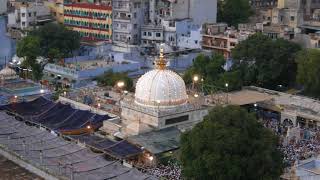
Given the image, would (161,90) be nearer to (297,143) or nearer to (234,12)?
(297,143)

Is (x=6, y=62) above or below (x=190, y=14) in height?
below

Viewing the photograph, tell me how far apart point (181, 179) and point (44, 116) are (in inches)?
497

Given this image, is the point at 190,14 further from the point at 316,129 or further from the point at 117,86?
the point at 316,129

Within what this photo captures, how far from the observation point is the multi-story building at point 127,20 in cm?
6162

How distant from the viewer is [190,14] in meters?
63.8

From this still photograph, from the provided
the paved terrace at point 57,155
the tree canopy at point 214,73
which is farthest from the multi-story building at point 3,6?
the paved terrace at point 57,155

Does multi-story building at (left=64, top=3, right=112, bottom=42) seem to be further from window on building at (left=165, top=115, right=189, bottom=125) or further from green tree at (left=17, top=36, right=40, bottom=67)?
window on building at (left=165, top=115, right=189, bottom=125)

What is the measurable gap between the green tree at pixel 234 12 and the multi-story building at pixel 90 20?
14771mm

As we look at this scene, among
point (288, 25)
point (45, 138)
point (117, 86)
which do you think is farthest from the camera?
point (288, 25)

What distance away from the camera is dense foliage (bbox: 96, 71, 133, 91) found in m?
47.3

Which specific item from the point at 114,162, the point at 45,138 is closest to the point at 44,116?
the point at 45,138

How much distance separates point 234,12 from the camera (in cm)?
7169

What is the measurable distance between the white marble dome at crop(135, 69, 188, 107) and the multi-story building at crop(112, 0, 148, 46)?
24.8 meters

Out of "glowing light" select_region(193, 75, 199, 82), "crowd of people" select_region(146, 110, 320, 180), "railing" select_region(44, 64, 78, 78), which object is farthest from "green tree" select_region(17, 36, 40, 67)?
"crowd of people" select_region(146, 110, 320, 180)
